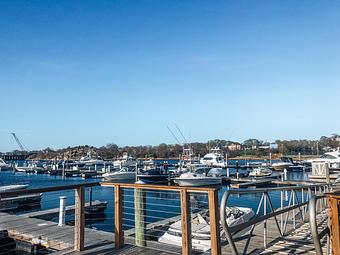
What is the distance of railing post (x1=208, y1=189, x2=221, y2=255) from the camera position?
3.53 meters

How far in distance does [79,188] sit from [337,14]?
342 inches

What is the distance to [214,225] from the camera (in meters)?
3.55

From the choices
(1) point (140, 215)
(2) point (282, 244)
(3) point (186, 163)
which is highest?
(1) point (140, 215)

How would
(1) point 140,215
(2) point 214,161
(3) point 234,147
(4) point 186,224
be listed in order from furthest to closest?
1. (3) point 234,147
2. (2) point 214,161
3. (1) point 140,215
4. (4) point 186,224

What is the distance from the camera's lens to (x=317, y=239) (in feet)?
8.34

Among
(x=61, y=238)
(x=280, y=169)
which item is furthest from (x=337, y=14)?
(x=280, y=169)

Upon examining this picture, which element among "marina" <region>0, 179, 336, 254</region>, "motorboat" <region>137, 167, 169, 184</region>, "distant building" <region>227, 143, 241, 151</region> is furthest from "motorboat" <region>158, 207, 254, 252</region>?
"distant building" <region>227, 143, 241, 151</region>

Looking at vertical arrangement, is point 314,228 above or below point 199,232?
above

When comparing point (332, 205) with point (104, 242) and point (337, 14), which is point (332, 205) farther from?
point (337, 14)

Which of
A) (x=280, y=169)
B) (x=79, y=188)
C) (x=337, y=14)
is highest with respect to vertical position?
(x=337, y=14)

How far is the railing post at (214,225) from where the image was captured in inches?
139

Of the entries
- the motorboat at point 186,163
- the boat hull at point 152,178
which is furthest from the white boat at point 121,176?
the motorboat at point 186,163

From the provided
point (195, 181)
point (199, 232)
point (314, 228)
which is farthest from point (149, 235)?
point (195, 181)

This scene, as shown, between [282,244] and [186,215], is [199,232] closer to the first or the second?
[282,244]
